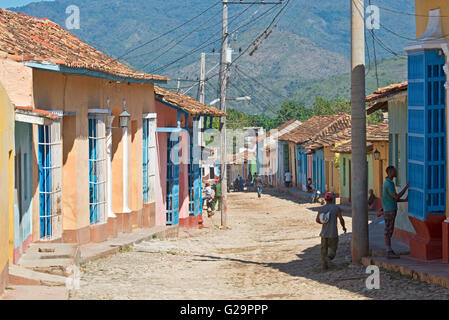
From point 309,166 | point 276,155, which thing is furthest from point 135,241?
point 276,155

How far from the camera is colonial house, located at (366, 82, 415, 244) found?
1547 centimetres

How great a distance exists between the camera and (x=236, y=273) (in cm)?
1405

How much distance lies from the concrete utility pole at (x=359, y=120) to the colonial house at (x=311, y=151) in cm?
2783

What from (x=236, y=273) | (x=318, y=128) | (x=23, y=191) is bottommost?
(x=236, y=273)

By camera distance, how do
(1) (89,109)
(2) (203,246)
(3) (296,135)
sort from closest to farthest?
(1) (89,109) → (2) (203,246) → (3) (296,135)

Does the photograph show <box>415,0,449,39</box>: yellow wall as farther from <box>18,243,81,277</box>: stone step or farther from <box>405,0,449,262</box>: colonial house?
<box>18,243,81,277</box>: stone step

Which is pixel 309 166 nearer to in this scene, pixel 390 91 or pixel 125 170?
pixel 125 170

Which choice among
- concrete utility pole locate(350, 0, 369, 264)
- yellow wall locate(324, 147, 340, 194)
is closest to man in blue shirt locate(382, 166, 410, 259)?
concrete utility pole locate(350, 0, 369, 264)

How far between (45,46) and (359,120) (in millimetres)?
6299

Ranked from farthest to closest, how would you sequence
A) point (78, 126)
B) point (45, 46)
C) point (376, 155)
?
point (376, 155) < point (45, 46) < point (78, 126)
